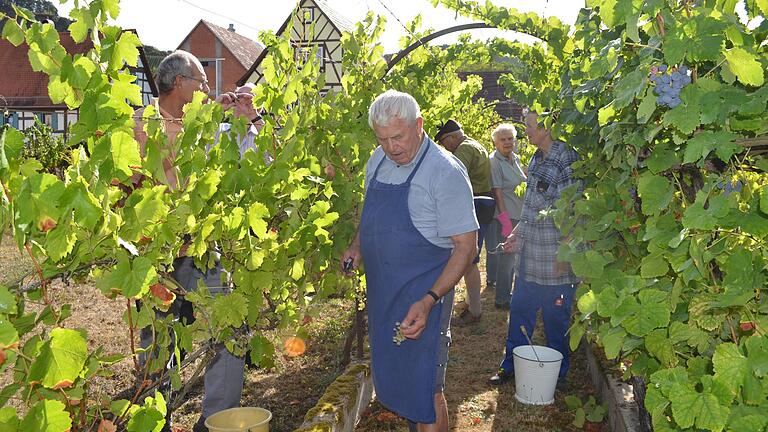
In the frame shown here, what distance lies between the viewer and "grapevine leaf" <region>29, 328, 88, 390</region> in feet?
4.17

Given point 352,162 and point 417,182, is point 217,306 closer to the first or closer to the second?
point 417,182

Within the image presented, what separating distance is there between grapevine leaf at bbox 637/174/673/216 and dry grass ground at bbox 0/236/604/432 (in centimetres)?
187

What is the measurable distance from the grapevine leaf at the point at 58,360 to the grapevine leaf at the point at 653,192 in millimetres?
1378

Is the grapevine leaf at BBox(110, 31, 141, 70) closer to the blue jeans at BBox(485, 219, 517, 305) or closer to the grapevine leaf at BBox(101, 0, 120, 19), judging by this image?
the grapevine leaf at BBox(101, 0, 120, 19)

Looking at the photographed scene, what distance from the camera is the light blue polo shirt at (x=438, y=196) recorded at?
292 centimetres

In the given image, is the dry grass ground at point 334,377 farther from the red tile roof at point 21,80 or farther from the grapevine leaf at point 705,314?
the red tile roof at point 21,80

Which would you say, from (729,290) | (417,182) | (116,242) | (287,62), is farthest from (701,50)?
(287,62)

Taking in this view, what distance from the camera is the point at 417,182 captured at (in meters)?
3.01

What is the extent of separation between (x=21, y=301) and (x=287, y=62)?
1906 mm

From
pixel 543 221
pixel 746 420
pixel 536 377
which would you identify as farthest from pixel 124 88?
pixel 543 221

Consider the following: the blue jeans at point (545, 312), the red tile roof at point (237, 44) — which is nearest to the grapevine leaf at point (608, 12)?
the blue jeans at point (545, 312)

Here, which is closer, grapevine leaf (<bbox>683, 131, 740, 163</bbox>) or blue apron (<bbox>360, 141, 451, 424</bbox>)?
grapevine leaf (<bbox>683, 131, 740, 163</bbox>)

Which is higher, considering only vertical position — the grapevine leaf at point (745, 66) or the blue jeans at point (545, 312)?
the grapevine leaf at point (745, 66)

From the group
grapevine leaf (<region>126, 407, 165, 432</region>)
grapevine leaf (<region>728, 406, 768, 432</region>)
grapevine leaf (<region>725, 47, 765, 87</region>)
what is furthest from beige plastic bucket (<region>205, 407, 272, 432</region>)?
grapevine leaf (<region>725, 47, 765, 87</region>)
